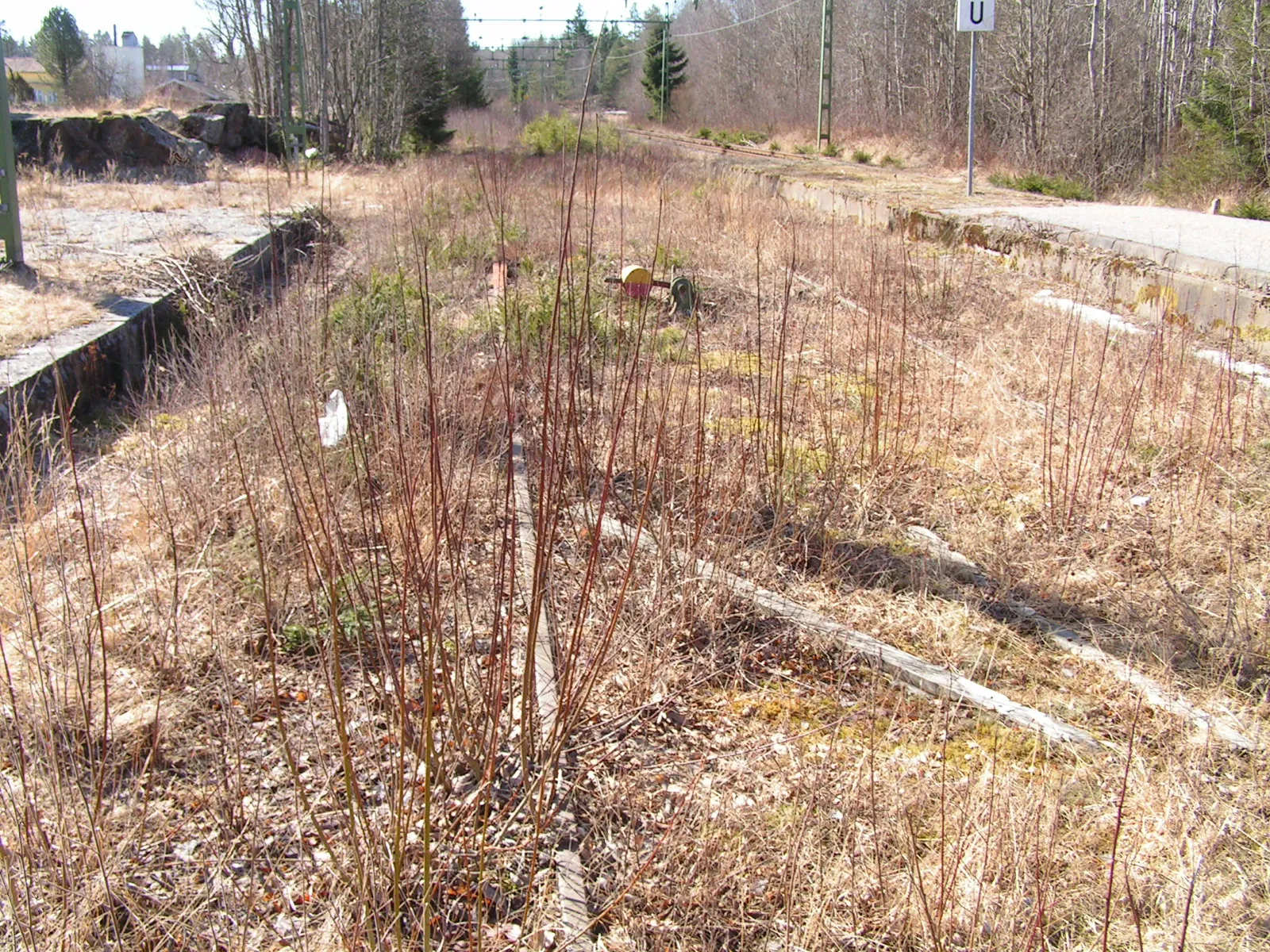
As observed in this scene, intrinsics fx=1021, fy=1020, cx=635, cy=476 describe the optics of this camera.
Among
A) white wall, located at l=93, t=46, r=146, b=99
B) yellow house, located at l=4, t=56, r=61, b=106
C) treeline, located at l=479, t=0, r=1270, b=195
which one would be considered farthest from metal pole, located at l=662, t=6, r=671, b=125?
white wall, located at l=93, t=46, r=146, b=99

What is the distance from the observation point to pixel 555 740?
2461 mm

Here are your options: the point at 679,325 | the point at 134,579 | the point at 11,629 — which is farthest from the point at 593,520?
the point at 679,325

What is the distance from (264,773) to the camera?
2.68 metres

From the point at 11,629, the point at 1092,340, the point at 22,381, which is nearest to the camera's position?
the point at 11,629

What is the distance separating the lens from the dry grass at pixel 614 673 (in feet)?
6.95

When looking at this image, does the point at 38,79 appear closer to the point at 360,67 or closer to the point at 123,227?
the point at 360,67

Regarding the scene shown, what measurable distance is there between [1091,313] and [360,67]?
24.0 meters

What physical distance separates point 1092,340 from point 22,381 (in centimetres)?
603

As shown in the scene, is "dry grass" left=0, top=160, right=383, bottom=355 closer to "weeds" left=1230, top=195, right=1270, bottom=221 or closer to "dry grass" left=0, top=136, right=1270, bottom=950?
"dry grass" left=0, top=136, right=1270, bottom=950

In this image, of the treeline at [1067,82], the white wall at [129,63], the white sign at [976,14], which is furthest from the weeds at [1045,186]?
the white wall at [129,63]

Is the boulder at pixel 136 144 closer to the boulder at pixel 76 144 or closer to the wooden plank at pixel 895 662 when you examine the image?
the boulder at pixel 76 144

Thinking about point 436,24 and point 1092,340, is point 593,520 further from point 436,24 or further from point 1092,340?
point 436,24

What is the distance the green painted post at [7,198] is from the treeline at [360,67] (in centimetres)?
1621

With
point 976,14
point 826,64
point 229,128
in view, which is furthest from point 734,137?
point 976,14
